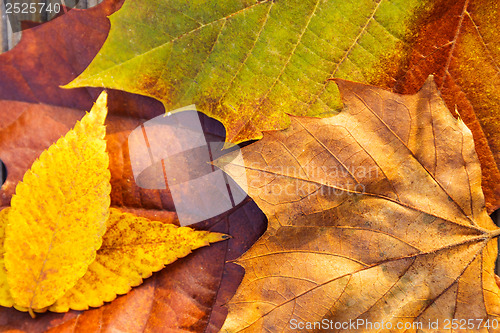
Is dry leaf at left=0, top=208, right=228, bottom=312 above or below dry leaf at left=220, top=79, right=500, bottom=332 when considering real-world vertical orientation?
below

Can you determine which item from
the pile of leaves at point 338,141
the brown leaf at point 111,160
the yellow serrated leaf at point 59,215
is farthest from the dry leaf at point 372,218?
the yellow serrated leaf at point 59,215

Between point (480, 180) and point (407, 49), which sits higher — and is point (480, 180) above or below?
below

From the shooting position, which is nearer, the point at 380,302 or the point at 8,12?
the point at 380,302

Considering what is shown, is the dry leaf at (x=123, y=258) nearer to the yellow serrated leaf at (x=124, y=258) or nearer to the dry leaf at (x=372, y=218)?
the yellow serrated leaf at (x=124, y=258)

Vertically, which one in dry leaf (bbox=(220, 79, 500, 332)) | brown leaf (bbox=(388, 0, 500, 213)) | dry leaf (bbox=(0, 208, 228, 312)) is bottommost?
dry leaf (bbox=(0, 208, 228, 312))

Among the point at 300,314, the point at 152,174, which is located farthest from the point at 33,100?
the point at 300,314

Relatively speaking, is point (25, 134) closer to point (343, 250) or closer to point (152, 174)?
point (152, 174)

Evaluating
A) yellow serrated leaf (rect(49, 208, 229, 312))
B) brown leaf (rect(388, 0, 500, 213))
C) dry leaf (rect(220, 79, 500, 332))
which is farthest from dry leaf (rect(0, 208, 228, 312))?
brown leaf (rect(388, 0, 500, 213))

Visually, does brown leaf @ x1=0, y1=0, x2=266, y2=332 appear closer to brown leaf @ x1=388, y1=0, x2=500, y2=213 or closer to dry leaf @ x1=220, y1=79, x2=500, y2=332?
dry leaf @ x1=220, y1=79, x2=500, y2=332
